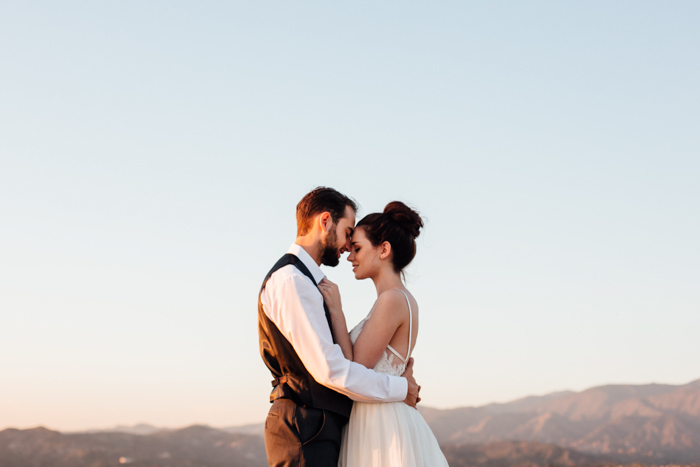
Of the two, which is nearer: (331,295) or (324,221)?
(331,295)


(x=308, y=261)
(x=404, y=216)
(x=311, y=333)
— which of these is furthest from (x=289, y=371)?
(x=404, y=216)

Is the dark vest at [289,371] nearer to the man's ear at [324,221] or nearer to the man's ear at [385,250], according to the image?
the man's ear at [324,221]

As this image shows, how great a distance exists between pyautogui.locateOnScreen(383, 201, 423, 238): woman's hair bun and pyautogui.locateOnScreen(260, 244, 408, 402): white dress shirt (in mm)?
1253

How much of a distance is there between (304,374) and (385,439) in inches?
34.7

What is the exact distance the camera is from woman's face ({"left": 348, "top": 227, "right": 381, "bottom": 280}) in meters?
5.18

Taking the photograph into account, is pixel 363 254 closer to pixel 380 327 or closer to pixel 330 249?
pixel 330 249

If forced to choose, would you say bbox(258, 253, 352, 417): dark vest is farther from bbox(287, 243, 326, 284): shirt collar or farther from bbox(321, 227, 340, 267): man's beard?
bbox(321, 227, 340, 267): man's beard

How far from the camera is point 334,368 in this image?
4.09m

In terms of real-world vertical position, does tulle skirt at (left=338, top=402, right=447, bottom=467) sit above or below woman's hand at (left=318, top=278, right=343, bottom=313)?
below

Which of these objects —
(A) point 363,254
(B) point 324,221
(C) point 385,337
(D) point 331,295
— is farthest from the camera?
(A) point 363,254

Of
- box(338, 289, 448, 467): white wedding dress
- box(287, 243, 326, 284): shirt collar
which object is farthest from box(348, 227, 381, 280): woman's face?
box(338, 289, 448, 467): white wedding dress

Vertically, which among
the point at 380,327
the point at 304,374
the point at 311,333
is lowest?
the point at 304,374

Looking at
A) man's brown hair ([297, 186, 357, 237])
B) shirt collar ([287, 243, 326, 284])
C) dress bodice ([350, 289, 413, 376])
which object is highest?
man's brown hair ([297, 186, 357, 237])

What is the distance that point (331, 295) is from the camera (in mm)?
4488
